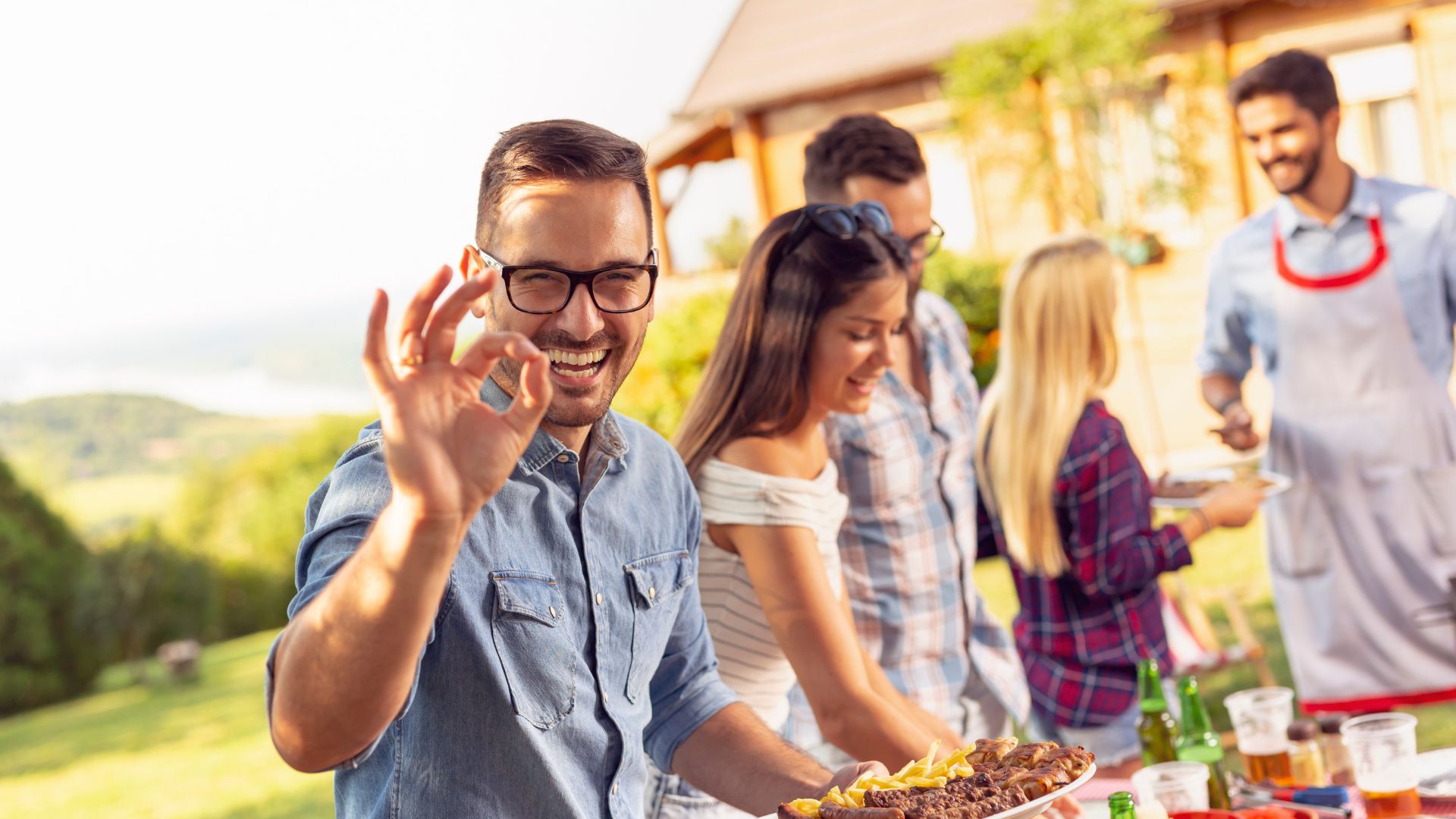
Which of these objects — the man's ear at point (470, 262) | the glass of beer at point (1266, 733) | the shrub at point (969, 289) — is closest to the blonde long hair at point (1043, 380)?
the glass of beer at point (1266, 733)

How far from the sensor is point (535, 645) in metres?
1.87

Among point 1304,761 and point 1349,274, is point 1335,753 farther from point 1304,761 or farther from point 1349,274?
point 1349,274

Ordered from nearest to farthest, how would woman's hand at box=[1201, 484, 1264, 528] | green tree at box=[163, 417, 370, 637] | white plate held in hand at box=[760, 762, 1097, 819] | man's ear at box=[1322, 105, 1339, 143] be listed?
white plate held in hand at box=[760, 762, 1097, 819] → woman's hand at box=[1201, 484, 1264, 528] → man's ear at box=[1322, 105, 1339, 143] → green tree at box=[163, 417, 370, 637]

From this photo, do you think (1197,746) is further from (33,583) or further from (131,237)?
(131,237)

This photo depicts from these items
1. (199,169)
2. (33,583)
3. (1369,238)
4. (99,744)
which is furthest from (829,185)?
(199,169)

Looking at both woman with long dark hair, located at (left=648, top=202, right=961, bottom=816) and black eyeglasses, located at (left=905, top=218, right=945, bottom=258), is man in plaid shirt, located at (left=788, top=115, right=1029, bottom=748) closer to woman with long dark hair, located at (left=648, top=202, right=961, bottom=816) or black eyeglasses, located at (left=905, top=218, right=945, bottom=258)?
black eyeglasses, located at (left=905, top=218, right=945, bottom=258)

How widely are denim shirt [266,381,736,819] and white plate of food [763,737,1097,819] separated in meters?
0.30

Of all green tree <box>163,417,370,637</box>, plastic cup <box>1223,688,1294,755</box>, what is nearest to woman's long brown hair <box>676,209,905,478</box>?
plastic cup <box>1223,688,1294,755</box>

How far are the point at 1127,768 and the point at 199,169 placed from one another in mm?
41779

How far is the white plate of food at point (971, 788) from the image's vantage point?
173cm

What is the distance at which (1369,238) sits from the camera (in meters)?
4.68

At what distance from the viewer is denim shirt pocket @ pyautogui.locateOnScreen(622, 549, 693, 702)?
2.10m

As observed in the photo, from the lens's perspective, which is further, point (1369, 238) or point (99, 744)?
point (99, 744)

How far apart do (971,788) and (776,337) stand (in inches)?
51.0
